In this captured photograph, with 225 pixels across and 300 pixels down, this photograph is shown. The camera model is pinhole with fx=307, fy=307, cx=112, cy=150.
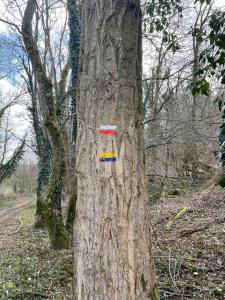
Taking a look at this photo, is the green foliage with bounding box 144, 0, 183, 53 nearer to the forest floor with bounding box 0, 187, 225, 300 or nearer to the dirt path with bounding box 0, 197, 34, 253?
the forest floor with bounding box 0, 187, 225, 300

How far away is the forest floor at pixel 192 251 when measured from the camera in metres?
3.59

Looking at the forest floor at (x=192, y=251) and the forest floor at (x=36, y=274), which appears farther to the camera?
the forest floor at (x=36, y=274)

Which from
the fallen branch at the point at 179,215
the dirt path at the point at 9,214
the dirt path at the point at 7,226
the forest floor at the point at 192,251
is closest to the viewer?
the forest floor at the point at 192,251

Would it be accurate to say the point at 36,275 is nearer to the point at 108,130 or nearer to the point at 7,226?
the point at 108,130

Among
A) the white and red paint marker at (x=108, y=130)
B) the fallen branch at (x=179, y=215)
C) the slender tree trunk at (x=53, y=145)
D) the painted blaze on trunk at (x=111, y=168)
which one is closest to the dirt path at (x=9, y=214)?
the slender tree trunk at (x=53, y=145)

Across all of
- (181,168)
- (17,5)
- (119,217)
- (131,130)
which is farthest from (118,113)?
(181,168)

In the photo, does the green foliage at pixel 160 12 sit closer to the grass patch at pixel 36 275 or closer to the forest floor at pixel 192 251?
the forest floor at pixel 192 251

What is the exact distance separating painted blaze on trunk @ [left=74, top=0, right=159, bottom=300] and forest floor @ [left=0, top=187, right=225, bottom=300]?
1.34 metres

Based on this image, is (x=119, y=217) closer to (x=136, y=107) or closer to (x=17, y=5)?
(x=136, y=107)

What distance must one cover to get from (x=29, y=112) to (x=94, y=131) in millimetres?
9554

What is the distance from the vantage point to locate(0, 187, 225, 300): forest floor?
146 inches

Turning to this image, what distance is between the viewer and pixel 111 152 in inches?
80.9

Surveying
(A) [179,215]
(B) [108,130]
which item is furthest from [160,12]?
(A) [179,215]

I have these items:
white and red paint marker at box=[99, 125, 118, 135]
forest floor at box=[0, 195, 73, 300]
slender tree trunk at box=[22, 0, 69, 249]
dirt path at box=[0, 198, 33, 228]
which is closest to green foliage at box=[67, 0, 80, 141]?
slender tree trunk at box=[22, 0, 69, 249]
